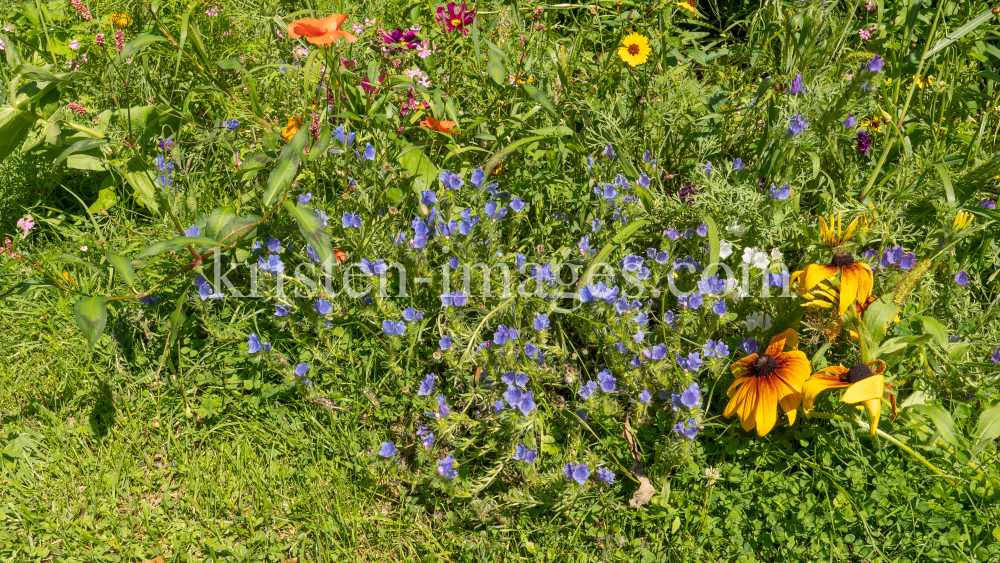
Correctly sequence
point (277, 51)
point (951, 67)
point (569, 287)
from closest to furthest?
1. point (569, 287)
2. point (951, 67)
3. point (277, 51)

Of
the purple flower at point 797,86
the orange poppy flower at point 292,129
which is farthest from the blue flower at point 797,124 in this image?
the orange poppy flower at point 292,129

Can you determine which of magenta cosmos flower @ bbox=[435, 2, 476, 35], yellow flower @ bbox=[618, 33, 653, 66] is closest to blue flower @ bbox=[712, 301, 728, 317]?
yellow flower @ bbox=[618, 33, 653, 66]

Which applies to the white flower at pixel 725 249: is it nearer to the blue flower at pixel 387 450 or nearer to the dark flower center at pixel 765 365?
the dark flower center at pixel 765 365

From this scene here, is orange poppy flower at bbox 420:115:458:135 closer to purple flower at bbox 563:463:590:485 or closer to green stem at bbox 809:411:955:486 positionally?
purple flower at bbox 563:463:590:485

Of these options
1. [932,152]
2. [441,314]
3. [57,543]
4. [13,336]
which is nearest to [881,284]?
[932,152]

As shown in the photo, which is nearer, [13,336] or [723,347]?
[723,347]

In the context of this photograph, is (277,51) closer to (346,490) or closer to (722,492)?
(346,490)

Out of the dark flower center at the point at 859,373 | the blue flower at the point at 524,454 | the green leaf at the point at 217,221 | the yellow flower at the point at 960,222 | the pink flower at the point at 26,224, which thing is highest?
the yellow flower at the point at 960,222

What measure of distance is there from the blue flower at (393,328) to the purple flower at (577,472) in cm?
62

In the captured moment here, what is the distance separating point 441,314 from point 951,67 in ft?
6.87

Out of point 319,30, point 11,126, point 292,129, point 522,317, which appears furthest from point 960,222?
point 11,126

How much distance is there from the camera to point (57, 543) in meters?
1.86

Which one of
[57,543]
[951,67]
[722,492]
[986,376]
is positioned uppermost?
[951,67]

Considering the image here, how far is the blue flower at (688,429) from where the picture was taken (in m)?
1.79
